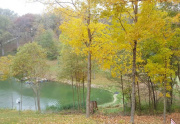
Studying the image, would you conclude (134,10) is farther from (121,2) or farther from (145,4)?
(121,2)

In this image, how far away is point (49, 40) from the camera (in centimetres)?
3897

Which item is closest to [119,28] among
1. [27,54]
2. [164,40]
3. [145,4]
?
[145,4]

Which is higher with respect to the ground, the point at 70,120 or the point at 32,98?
the point at 70,120

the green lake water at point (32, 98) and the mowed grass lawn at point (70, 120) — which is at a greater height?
the mowed grass lawn at point (70, 120)

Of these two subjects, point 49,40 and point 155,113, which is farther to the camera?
point 49,40

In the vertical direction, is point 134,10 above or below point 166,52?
above

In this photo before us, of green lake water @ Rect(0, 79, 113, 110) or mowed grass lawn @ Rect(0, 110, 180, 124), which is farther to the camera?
green lake water @ Rect(0, 79, 113, 110)

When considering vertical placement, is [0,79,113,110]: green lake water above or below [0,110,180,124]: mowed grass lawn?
below

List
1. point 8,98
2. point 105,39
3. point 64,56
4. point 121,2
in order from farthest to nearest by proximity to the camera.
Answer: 1. point 8,98
2. point 64,56
3. point 105,39
4. point 121,2

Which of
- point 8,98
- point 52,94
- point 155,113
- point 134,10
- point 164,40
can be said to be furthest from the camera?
point 52,94

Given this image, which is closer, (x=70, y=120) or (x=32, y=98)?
(x=70, y=120)

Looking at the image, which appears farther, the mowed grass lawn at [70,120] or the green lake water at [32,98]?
the green lake water at [32,98]

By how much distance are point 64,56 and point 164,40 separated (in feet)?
27.7

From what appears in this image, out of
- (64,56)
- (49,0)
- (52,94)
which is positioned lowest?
(52,94)
